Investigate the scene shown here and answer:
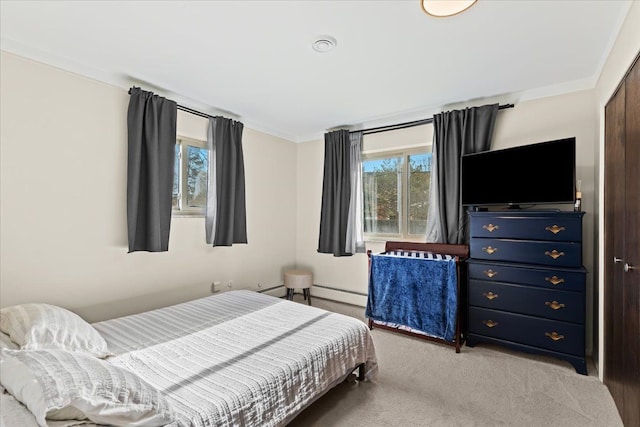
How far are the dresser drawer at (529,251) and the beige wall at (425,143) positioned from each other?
0.45 m

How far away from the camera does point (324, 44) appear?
7.22 ft

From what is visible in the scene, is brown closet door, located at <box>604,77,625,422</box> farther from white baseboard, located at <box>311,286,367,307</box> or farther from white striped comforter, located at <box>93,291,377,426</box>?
white baseboard, located at <box>311,286,367,307</box>

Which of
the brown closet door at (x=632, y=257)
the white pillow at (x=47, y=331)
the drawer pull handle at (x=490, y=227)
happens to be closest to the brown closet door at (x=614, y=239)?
the brown closet door at (x=632, y=257)

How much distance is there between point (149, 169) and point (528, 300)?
12.0ft

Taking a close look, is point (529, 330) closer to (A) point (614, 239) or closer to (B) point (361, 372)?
(A) point (614, 239)

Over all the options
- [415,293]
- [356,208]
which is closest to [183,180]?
[356,208]

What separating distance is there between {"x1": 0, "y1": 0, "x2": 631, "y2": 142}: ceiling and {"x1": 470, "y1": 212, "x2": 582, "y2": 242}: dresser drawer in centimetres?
127

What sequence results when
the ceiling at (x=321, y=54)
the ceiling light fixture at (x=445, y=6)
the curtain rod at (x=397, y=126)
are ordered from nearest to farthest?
the ceiling light fixture at (x=445, y=6), the ceiling at (x=321, y=54), the curtain rod at (x=397, y=126)

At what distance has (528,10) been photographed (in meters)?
1.83

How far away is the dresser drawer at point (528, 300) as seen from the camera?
2475 millimetres

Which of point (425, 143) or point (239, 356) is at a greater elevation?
point (425, 143)

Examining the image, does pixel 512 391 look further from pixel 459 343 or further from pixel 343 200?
pixel 343 200

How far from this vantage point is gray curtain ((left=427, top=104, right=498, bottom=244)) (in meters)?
3.13

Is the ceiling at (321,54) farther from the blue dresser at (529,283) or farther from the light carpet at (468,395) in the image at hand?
the light carpet at (468,395)
